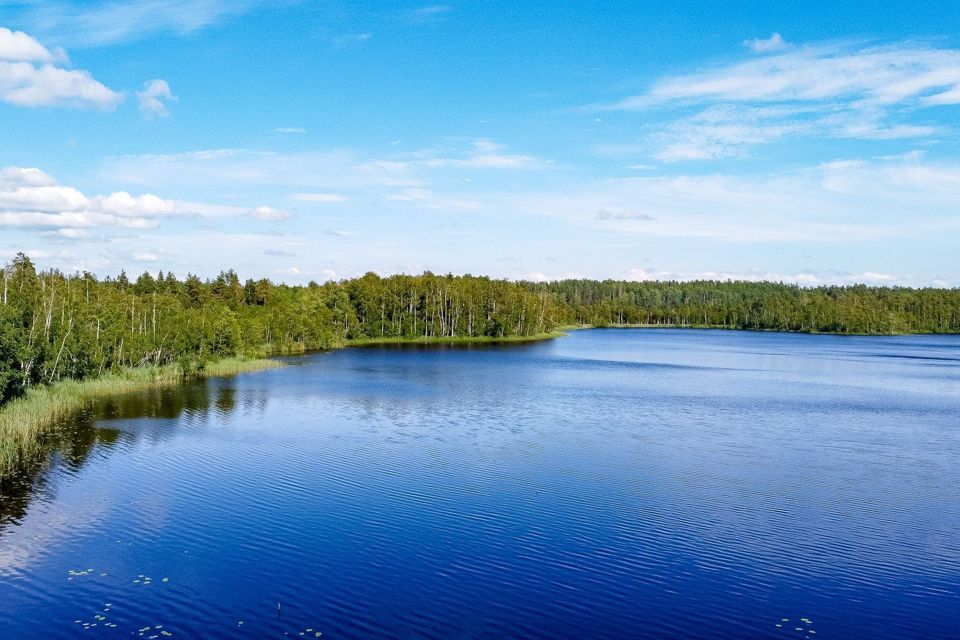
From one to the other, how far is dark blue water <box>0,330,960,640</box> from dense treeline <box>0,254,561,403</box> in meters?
7.79

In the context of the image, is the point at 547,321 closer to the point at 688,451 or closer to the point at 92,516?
the point at 688,451

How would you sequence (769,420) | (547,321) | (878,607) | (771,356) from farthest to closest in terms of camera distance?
(547,321)
(771,356)
(769,420)
(878,607)

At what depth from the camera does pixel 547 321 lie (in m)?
161

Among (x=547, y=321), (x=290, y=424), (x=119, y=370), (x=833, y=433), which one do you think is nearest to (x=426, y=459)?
(x=290, y=424)

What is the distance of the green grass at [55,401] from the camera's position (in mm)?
30297

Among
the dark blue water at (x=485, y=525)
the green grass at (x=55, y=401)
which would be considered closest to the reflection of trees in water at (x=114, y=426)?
the dark blue water at (x=485, y=525)

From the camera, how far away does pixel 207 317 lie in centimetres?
6775

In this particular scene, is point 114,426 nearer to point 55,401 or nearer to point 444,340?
point 55,401

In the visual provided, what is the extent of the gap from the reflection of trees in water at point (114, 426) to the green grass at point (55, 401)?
578mm

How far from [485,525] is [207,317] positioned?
52.9 m

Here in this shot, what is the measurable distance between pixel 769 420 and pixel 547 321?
118458 mm

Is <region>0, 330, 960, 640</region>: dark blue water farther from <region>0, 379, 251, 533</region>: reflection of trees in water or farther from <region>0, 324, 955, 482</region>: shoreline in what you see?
<region>0, 324, 955, 482</region>: shoreline

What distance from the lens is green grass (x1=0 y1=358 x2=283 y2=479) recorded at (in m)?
30.3

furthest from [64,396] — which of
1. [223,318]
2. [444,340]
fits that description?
[444,340]
